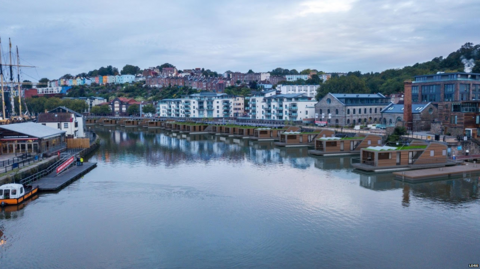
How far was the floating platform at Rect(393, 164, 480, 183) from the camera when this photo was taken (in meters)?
26.1

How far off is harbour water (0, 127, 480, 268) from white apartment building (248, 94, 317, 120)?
38993 millimetres

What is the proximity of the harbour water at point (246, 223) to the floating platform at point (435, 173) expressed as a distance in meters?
1.02

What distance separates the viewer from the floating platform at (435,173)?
26.1 metres

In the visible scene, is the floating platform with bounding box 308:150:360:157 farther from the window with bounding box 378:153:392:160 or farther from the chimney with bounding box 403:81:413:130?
the chimney with bounding box 403:81:413:130

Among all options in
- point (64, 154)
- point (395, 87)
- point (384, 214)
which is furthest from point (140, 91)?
point (384, 214)

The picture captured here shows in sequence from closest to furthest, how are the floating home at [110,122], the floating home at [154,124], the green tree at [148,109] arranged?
1. the floating home at [154,124]
2. the floating home at [110,122]
3. the green tree at [148,109]

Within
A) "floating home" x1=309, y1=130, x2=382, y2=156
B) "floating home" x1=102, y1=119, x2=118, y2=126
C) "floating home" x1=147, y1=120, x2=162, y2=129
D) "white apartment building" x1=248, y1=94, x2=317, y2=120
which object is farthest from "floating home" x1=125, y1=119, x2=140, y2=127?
"floating home" x1=309, y1=130, x2=382, y2=156

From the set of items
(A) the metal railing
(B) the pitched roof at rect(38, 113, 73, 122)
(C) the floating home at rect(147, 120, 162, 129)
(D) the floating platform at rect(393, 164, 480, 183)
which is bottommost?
(D) the floating platform at rect(393, 164, 480, 183)

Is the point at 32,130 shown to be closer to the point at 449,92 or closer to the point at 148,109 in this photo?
the point at 449,92

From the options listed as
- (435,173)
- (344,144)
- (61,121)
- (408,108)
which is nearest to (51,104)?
(61,121)

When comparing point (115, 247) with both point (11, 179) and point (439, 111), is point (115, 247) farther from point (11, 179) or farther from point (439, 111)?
point (439, 111)

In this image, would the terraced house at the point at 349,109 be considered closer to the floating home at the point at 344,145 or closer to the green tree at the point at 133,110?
the floating home at the point at 344,145

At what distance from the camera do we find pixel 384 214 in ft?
62.2

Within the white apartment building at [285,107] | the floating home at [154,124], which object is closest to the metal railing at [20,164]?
the white apartment building at [285,107]
